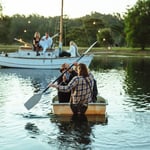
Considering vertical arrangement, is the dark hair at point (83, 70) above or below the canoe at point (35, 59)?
above

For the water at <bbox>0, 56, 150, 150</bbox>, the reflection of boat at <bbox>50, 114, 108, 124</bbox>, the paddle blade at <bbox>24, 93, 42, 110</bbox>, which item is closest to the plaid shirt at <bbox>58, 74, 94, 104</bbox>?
the reflection of boat at <bbox>50, 114, 108, 124</bbox>

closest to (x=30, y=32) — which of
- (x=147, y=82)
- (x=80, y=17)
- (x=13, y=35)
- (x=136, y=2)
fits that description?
(x=13, y=35)

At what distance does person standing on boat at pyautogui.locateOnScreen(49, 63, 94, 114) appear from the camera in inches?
647

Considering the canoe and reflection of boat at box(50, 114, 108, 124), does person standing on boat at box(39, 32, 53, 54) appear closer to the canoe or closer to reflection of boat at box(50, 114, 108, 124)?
the canoe

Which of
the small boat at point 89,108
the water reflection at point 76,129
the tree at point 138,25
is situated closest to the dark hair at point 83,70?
the small boat at point 89,108

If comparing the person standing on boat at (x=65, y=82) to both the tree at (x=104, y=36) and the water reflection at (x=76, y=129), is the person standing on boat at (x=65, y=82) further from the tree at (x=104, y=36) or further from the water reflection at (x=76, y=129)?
the tree at (x=104, y=36)

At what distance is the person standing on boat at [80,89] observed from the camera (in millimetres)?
16422

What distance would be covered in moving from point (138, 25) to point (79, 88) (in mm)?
82858

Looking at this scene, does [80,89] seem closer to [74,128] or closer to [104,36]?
[74,128]

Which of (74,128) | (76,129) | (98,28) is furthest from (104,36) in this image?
(76,129)

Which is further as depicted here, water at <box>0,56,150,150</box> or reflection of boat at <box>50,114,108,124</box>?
reflection of boat at <box>50,114,108,124</box>

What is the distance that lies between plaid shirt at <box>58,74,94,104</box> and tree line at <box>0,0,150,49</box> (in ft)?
195

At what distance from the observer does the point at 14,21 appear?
458 ft

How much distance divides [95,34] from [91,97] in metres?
96.7
